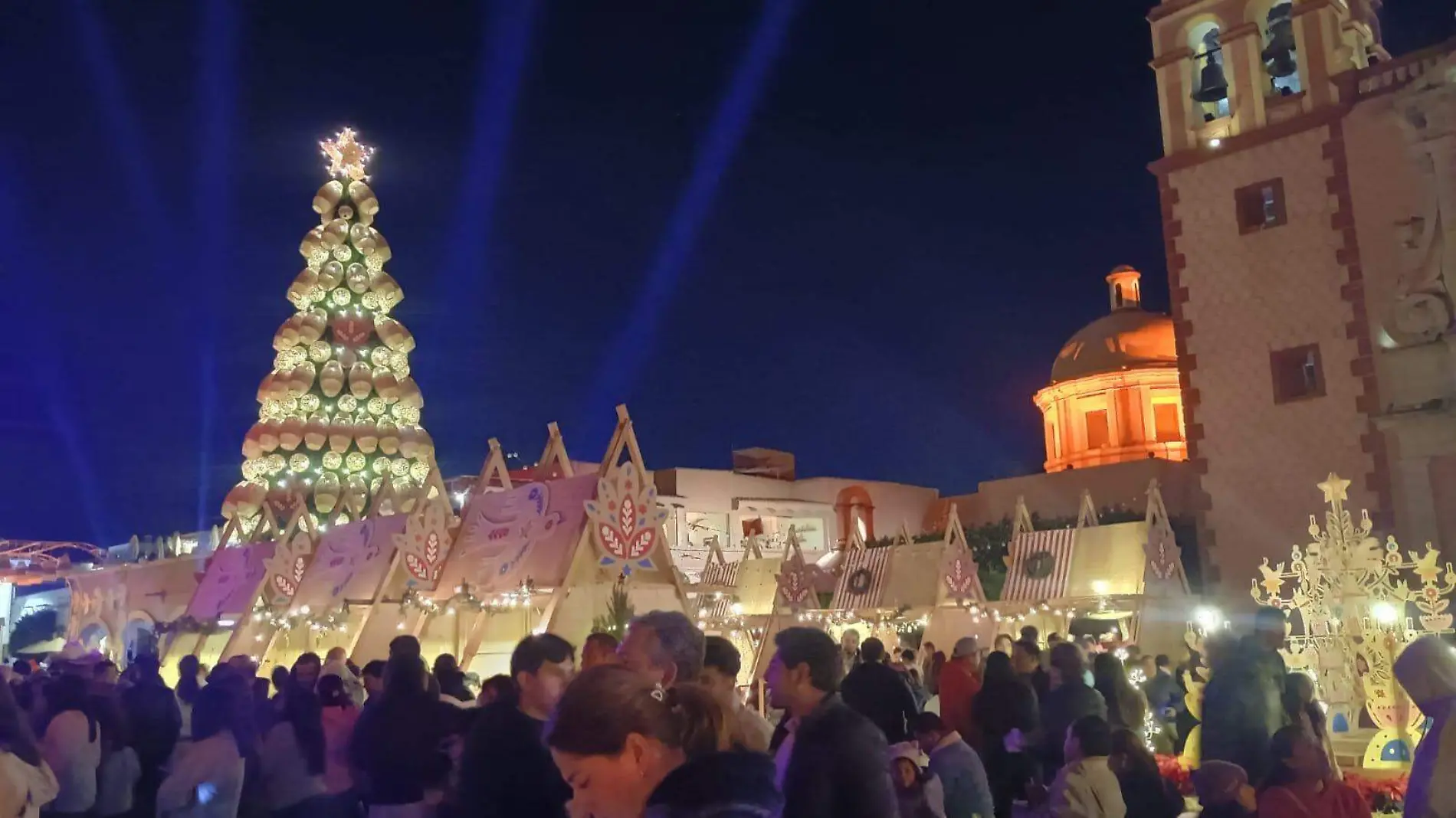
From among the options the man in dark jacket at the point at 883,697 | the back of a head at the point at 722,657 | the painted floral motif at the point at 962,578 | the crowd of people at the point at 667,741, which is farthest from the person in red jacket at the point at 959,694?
the painted floral motif at the point at 962,578

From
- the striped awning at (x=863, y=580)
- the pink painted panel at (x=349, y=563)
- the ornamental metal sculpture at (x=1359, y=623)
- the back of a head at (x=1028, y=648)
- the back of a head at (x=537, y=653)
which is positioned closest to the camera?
the back of a head at (x=537, y=653)

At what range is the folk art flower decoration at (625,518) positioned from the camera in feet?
41.0

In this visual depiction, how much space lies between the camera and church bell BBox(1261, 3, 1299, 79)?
1673cm

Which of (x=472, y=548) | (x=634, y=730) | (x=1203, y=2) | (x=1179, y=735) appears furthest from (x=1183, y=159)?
(x=634, y=730)

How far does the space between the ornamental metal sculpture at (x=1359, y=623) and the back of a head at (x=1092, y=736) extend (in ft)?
18.3

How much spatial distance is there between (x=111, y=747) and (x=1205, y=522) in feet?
49.2

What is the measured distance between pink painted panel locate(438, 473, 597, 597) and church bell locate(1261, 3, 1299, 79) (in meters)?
12.1

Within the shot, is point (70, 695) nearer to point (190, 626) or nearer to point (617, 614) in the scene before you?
point (617, 614)

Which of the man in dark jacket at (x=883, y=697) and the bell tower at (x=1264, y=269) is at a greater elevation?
the bell tower at (x=1264, y=269)

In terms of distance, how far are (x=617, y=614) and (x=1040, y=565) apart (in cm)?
867

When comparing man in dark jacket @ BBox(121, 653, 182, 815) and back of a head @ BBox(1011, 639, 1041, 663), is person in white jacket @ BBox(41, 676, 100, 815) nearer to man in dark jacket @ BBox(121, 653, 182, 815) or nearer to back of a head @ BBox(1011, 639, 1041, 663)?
man in dark jacket @ BBox(121, 653, 182, 815)

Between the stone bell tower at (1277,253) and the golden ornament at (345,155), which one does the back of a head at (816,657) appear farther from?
the golden ornament at (345,155)

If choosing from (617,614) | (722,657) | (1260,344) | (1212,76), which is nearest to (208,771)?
(722,657)

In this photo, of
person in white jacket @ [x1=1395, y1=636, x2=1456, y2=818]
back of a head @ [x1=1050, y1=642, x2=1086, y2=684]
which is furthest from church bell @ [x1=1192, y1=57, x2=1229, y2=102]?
person in white jacket @ [x1=1395, y1=636, x2=1456, y2=818]
